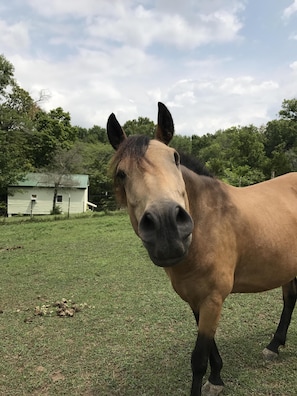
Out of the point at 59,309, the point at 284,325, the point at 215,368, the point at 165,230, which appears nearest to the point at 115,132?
the point at 165,230

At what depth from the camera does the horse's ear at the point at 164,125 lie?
227cm

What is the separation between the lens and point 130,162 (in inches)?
81.5

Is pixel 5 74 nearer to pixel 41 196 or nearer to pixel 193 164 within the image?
pixel 41 196

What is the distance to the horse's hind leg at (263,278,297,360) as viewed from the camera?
3477mm

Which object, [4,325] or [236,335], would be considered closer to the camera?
[236,335]

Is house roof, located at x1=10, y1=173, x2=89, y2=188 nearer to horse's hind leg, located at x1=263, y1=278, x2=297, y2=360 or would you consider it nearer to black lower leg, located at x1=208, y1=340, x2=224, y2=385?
horse's hind leg, located at x1=263, y1=278, x2=297, y2=360

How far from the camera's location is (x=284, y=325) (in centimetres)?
366

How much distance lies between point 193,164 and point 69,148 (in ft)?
127

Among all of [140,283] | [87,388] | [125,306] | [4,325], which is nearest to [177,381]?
[87,388]

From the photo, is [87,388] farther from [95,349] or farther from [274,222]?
[274,222]

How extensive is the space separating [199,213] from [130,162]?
79cm

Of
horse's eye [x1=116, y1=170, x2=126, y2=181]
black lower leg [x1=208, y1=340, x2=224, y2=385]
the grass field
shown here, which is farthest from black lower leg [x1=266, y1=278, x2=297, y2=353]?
horse's eye [x1=116, y1=170, x2=126, y2=181]

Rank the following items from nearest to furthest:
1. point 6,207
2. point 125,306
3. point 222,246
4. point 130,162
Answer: point 130,162 < point 222,246 < point 125,306 < point 6,207

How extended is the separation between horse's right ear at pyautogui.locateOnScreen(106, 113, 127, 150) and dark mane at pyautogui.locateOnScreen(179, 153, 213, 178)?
0.58 meters
